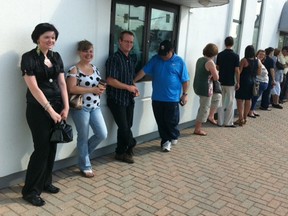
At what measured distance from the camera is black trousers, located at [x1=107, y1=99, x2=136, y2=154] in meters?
4.46

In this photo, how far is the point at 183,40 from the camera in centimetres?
600

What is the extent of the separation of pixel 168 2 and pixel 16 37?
9.46ft

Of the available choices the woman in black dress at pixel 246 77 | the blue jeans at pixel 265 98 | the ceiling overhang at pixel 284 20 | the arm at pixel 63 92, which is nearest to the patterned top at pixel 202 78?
the woman in black dress at pixel 246 77

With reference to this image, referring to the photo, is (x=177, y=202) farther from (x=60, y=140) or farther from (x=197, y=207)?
(x=60, y=140)

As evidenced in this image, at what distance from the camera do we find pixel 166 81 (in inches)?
197

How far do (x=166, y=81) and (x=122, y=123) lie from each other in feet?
3.35

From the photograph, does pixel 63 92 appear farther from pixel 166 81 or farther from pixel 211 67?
pixel 211 67

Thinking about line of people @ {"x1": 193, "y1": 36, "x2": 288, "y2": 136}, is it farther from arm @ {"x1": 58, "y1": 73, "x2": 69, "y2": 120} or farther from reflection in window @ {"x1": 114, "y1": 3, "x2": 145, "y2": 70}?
arm @ {"x1": 58, "y1": 73, "x2": 69, "y2": 120}

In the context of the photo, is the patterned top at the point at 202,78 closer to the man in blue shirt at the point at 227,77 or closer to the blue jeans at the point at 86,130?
the man in blue shirt at the point at 227,77

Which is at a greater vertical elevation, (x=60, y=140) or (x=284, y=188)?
(x=60, y=140)

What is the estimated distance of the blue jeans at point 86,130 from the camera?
3.90m

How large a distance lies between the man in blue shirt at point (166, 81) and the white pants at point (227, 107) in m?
1.97

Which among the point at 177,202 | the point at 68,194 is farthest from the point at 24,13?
the point at 177,202

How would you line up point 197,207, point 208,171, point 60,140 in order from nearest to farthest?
point 60,140 < point 197,207 < point 208,171
